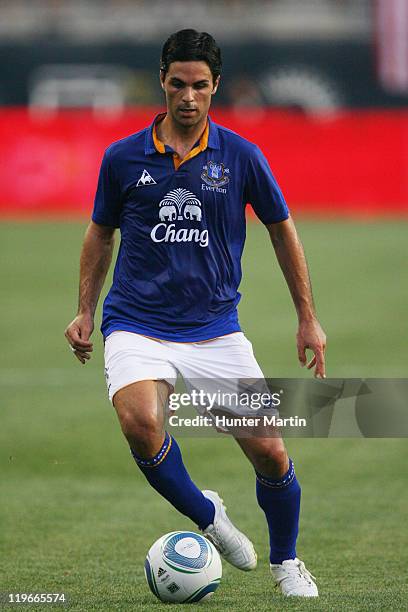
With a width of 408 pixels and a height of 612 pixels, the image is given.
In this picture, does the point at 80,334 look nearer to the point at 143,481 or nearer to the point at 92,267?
the point at 92,267

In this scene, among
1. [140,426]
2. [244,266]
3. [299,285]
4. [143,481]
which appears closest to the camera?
[140,426]

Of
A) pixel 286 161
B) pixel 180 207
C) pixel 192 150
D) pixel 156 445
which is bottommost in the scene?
pixel 286 161

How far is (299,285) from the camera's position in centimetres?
550

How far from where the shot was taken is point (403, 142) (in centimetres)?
2488

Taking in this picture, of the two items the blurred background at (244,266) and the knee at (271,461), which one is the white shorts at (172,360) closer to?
the knee at (271,461)

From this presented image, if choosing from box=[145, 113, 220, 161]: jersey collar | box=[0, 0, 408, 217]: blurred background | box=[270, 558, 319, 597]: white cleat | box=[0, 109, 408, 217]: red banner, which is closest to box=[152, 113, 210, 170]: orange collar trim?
box=[145, 113, 220, 161]: jersey collar

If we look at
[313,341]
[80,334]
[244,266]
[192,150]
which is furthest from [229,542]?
[244,266]

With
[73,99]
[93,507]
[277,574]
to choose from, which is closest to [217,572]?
[277,574]

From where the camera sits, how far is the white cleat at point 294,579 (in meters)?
5.24

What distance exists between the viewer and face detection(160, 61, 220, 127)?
5355mm

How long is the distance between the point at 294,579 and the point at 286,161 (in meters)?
20.3

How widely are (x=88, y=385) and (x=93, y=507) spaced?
3791 mm

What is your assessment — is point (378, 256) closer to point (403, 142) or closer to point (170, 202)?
point (403, 142)

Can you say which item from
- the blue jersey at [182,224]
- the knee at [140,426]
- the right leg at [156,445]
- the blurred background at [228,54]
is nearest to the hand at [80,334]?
the blue jersey at [182,224]
